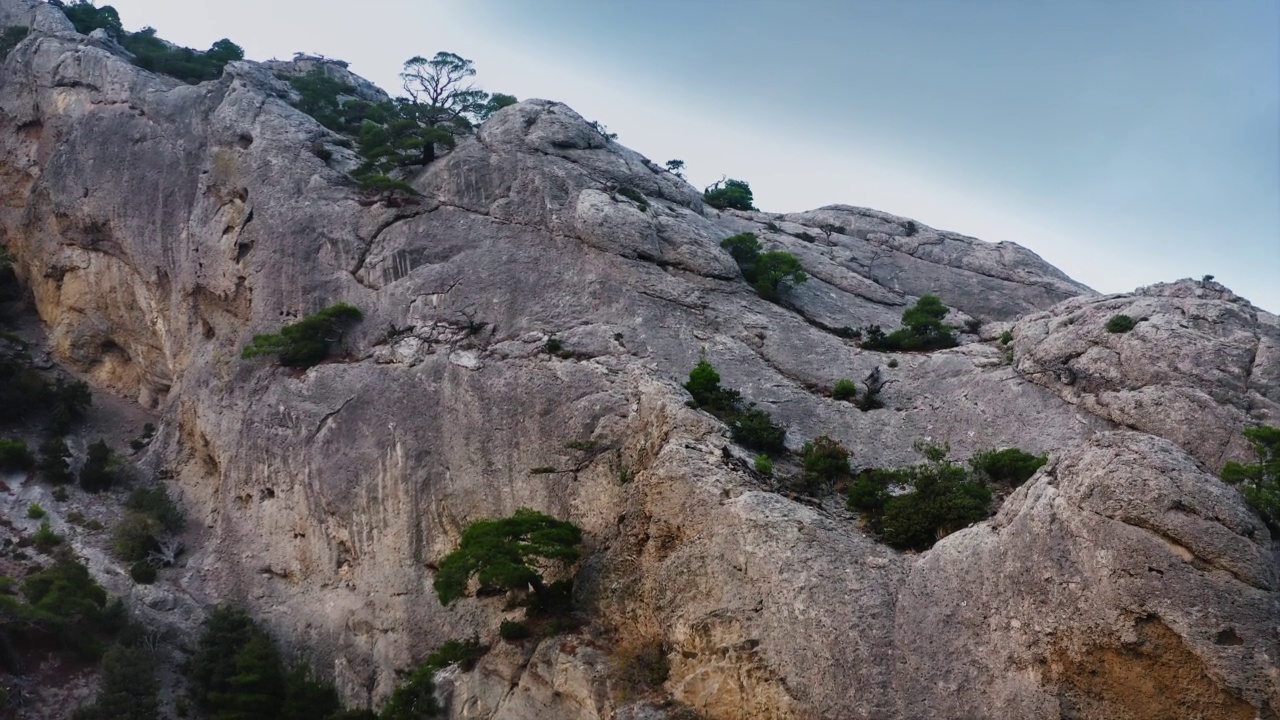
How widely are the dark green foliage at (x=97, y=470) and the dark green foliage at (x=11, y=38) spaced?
31.8m

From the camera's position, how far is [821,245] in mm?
55656

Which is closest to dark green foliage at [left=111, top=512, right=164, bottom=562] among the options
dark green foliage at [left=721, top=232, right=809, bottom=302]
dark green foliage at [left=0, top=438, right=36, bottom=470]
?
dark green foliage at [left=0, top=438, right=36, bottom=470]

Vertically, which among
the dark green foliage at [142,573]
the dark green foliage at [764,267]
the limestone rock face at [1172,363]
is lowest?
the dark green foliage at [142,573]

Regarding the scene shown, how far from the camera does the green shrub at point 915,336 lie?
42750 millimetres

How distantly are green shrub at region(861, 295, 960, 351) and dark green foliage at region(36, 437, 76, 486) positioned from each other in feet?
118

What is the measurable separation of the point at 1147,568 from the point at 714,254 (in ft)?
88.5

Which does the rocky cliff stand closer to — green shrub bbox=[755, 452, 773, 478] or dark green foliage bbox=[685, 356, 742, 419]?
green shrub bbox=[755, 452, 773, 478]

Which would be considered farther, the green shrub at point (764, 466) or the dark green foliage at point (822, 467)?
the dark green foliage at point (822, 467)

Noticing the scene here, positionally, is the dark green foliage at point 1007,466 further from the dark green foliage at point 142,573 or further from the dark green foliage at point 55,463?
the dark green foliage at point 55,463

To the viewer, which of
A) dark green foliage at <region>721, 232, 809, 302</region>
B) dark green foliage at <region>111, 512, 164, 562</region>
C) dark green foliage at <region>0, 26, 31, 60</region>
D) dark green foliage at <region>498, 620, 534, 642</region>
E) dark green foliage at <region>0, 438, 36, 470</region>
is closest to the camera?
dark green foliage at <region>498, 620, 534, 642</region>

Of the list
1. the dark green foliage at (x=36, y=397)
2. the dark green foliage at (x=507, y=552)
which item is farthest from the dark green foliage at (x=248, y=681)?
the dark green foliage at (x=36, y=397)

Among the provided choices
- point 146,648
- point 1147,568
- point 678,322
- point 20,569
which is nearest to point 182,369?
point 20,569

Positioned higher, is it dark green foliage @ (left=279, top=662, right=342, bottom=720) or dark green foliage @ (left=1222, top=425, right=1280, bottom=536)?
dark green foliage @ (left=1222, top=425, right=1280, bottom=536)

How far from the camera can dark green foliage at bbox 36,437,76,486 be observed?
145 feet
